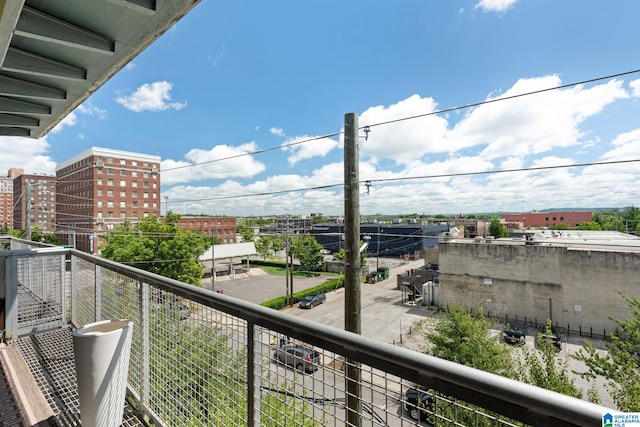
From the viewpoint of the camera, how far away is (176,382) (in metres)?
1.98

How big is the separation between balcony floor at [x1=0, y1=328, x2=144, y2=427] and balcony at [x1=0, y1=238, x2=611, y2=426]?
0.01 m

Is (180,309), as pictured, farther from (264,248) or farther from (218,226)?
(218,226)

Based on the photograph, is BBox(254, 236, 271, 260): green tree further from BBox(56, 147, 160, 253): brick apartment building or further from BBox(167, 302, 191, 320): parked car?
BBox(167, 302, 191, 320): parked car

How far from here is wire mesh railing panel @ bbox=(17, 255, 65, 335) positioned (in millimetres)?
A: 3418

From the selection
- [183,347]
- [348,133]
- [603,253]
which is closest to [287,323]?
[183,347]

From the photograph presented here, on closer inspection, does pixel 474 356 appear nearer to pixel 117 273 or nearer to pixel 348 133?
pixel 348 133

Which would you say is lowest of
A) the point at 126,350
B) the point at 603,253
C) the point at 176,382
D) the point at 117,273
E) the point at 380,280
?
the point at 380,280

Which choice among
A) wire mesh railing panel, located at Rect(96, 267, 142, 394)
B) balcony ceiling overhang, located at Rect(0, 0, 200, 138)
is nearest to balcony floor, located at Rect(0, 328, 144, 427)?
wire mesh railing panel, located at Rect(96, 267, 142, 394)

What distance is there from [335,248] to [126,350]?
5186cm

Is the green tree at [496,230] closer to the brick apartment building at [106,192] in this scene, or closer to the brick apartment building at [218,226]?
the brick apartment building at [218,226]

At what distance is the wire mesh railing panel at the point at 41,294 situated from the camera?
11.2 feet

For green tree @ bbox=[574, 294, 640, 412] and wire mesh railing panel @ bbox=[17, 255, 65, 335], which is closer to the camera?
wire mesh railing panel @ bbox=[17, 255, 65, 335]

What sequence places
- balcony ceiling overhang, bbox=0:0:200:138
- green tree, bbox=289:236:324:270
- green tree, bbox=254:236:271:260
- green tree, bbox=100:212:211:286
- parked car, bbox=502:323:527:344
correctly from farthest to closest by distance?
1. green tree, bbox=254:236:271:260
2. green tree, bbox=289:236:324:270
3. green tree, bbox=100:212:211:286
4. parked car, bbox=502:323:527:344
5. balcony ceiling overhang, bbox=0:0:200:138

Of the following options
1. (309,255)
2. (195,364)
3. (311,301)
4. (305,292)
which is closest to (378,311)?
(311,301)
